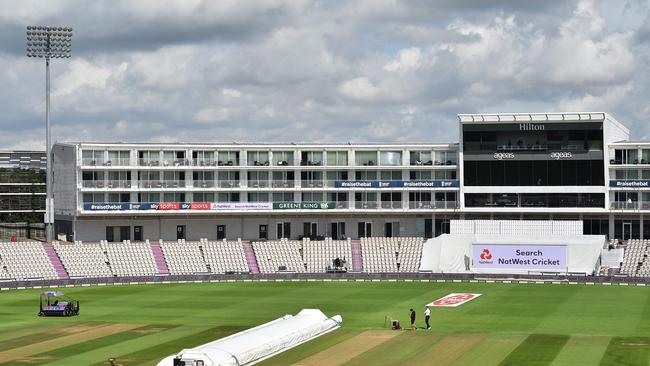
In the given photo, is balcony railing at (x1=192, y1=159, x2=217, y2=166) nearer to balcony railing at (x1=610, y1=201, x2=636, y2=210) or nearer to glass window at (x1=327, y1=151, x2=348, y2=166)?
glass window at (x1=327, y1=151, x2=348, y2=166)

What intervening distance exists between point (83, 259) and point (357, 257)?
30569 mm

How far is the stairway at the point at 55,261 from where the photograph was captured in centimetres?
10681

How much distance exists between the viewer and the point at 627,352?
5475 cm

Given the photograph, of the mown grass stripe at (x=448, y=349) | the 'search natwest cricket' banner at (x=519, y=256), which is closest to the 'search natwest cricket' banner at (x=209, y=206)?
the 'search natwest cricket' banner at (x=519, y=256)

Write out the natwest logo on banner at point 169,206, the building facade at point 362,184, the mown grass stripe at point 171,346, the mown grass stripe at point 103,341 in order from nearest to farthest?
1. the mown grass stripe at point 171,346
2. the mown grass stripe at point 103,341
3. the building facade at point 362,184
4. the natwest logo on banner at point 169,206

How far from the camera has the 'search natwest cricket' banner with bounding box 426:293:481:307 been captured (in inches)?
3172

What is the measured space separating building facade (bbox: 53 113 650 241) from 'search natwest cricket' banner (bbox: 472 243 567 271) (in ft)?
32.6

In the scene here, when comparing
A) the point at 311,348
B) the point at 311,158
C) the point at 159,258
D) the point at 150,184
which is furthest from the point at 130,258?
the point at 311,348

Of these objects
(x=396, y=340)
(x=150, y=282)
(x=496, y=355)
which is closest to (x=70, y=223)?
(x=150, y=282)

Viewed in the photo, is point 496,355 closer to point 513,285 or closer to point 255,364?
point 255,364

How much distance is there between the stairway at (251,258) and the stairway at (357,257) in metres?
10.9

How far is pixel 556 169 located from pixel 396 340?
62.0m

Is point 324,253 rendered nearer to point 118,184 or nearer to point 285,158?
point 285,158

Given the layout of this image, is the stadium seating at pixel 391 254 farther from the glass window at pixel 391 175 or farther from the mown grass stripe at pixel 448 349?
the mown grass stripe at pixel 448 349
